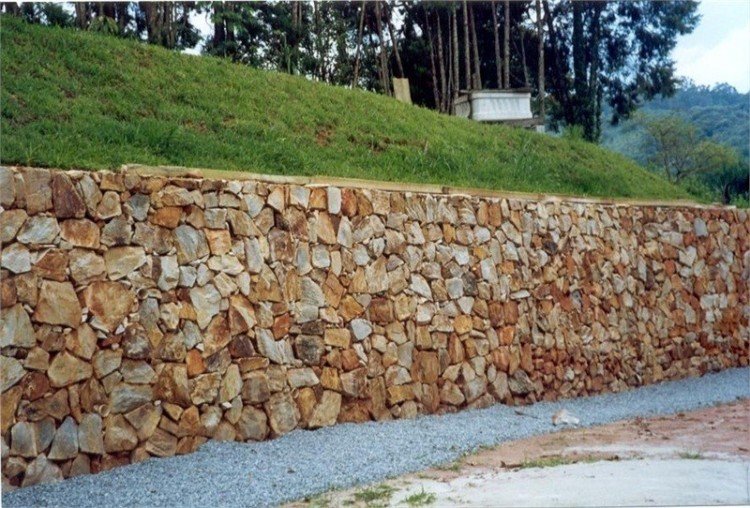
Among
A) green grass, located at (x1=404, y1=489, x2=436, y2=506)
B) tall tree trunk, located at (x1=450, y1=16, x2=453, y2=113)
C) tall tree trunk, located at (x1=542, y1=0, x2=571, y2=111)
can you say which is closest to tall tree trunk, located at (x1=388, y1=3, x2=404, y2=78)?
tall tree trunk, located at (x1=450, y1=16, x2=453, y2=113)

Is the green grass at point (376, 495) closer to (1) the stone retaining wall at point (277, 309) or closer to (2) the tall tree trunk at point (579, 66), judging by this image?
(1) the stone retaining wall at point (277, 309)

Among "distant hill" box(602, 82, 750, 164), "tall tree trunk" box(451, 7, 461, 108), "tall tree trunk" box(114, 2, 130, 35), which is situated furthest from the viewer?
"tall tree trunk" box(451, 7, 461, 108)

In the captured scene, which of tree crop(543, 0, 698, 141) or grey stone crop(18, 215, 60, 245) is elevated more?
tree crop(543, 0, 698, 141)

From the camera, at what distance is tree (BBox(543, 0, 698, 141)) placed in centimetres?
1038

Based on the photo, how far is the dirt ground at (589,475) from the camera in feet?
15.0

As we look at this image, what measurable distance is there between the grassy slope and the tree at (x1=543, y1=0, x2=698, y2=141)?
158cm

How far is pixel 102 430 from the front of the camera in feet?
16.0

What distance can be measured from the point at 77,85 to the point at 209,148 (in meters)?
1.30

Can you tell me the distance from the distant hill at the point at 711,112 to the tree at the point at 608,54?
0.20m

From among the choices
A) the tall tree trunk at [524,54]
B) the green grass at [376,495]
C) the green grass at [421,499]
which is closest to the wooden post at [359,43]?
the tall tree trunk at [524,54]

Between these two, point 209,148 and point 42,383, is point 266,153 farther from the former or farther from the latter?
point 42,383

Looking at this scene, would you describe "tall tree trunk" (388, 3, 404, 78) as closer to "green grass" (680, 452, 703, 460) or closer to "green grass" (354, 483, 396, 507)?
"green grass" (680, 452, 703, 460)

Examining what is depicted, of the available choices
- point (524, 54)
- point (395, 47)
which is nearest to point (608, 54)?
point (524, 54)

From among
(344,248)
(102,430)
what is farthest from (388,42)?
(102,430)
